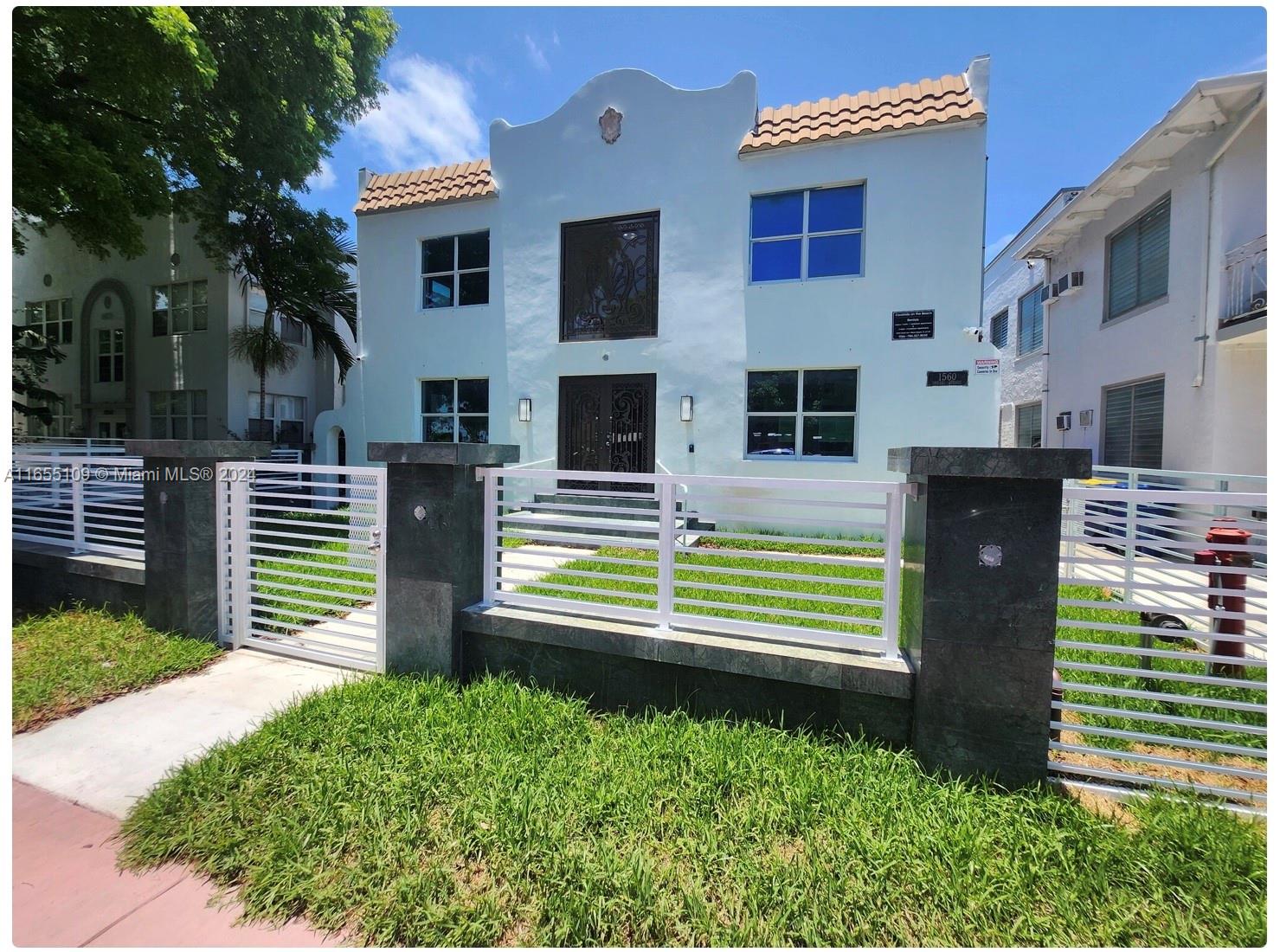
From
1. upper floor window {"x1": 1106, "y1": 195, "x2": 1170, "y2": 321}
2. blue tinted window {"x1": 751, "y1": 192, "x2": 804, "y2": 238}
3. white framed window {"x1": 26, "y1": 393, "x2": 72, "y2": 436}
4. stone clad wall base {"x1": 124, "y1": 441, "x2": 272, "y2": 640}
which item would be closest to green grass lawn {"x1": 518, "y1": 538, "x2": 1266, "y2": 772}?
stone clad wall base {"x1": 124, "y1": 441, "x2": 272, "y2": 640}

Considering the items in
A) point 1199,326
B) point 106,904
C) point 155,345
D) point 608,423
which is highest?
point 155,345

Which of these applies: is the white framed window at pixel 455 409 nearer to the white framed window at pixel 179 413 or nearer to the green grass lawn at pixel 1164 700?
the white framed window at pixel 179 413

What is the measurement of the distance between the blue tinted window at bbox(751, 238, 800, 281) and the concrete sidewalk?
755 cm

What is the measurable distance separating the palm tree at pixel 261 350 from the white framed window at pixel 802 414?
1100 cm

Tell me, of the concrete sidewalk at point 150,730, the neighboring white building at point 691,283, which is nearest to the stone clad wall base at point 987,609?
the concrete sidewalk at point 150,730

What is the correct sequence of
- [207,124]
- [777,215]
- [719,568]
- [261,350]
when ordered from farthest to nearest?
1. [261,350]
2. [207,124]
3. [777,215]
4. [719,568]

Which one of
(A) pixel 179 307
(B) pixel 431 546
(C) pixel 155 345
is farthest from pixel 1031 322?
(C) pixel 155 345

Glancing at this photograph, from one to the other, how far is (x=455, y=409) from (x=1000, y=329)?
14.2m

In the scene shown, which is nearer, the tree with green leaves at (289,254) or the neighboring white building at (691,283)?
the neighboring white building at (691,283)

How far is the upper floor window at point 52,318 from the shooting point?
49.7 feet

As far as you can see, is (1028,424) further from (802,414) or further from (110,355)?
(110,355)

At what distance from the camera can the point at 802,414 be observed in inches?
327

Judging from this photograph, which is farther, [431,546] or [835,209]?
[835,209]

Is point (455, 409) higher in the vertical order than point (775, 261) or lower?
lower
